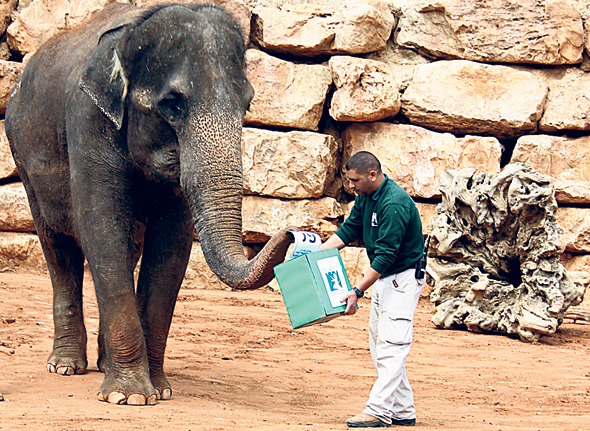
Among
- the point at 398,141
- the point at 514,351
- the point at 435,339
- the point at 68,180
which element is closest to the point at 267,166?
the point at 398,141

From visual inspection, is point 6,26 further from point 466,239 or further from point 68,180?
point 466,239

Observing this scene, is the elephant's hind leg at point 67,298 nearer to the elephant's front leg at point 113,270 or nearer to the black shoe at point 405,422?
the elephant's front leg at point 113,270

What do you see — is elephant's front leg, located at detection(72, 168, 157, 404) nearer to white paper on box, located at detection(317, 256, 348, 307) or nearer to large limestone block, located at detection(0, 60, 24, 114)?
white paper on box, located at detection(317, 256, 348, 307)

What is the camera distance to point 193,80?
458cm

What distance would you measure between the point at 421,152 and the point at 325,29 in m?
2.25

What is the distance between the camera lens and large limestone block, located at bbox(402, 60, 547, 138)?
1054cm

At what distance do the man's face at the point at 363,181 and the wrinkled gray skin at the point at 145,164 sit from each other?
71 centimetres

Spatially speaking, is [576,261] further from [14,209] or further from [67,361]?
[14,209]

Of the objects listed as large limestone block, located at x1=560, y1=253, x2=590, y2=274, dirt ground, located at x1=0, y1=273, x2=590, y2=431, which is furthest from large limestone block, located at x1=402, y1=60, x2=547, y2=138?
dirt ground, located at x1=0, y1=273, x2=590, y2=431

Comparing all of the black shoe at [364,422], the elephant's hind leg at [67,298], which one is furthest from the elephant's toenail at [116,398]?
the black shoe at [364,422]

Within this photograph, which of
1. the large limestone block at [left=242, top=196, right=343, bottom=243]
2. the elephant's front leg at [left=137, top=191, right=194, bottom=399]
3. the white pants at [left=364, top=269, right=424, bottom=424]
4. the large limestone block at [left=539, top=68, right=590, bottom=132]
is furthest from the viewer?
the large limestone block at [left=242, top=196, right=343, bottom=243]

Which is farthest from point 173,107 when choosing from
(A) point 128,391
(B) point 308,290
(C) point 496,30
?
(C) point 496,30

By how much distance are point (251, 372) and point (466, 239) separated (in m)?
3.83

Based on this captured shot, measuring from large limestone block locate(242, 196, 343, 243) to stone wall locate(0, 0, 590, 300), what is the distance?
2cm
